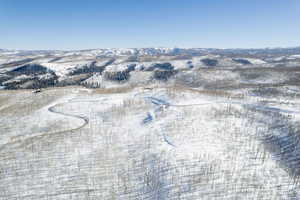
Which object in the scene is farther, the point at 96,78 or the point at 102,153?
the point at 96,78

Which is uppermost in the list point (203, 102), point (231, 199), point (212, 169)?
point (203, 102)

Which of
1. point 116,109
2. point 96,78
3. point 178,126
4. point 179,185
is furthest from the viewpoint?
point 96,78

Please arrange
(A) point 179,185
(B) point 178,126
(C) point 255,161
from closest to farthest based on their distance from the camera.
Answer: (A) point 179,185
(C) point 255,161
(B) point 178,126

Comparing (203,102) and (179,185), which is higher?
(203,102)

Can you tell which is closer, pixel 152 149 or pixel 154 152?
pixel 154 152

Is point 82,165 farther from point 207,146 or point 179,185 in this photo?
point 207,146

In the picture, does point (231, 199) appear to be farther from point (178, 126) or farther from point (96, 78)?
point (96, 78)

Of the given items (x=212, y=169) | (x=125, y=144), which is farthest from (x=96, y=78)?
(x=212, y=169)
